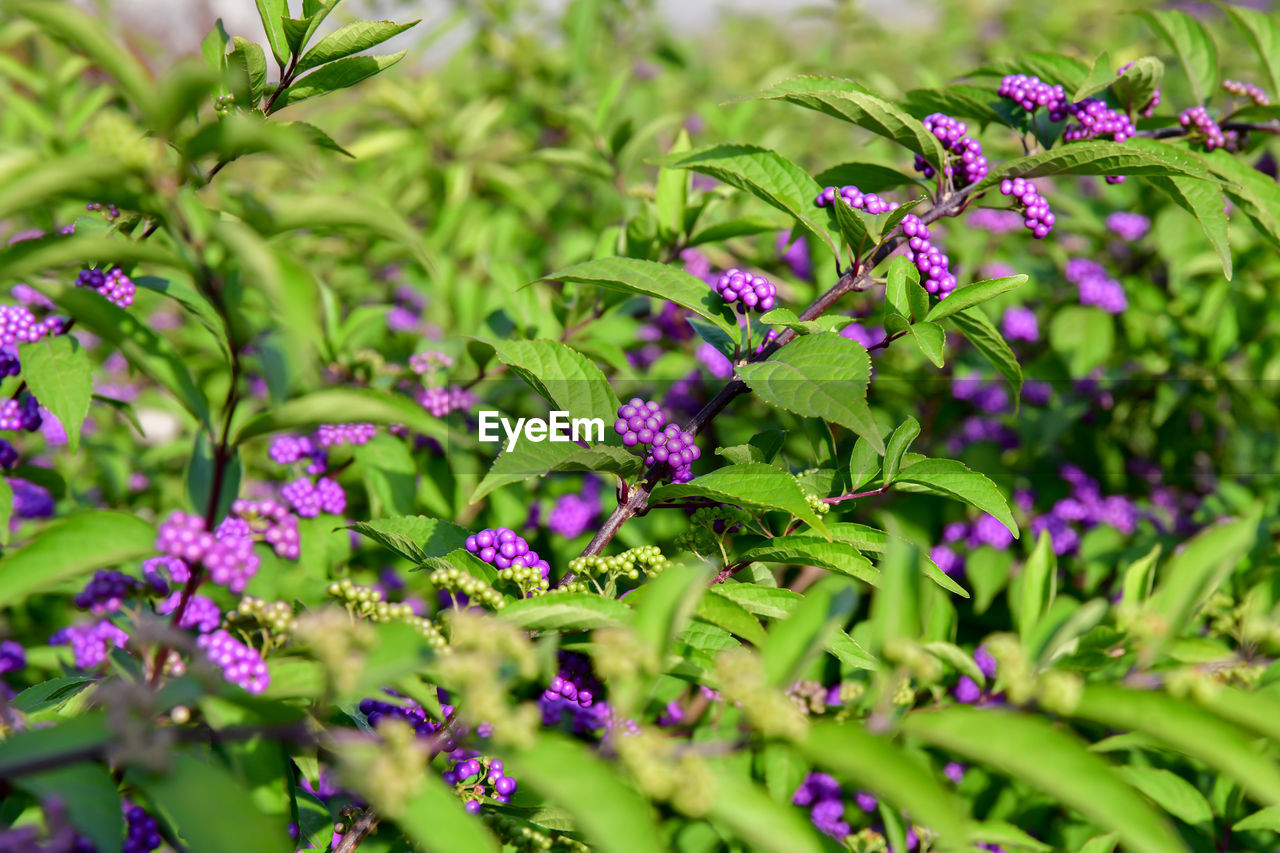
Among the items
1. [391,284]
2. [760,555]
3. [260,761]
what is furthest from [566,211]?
[260,761]

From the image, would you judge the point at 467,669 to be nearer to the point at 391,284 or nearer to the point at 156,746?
the point at 156,746

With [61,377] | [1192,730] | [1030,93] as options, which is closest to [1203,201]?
[1030,93]

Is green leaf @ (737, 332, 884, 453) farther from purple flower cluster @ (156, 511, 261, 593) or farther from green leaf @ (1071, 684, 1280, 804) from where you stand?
purple flower cluster @ (156, 511, 261, 593)

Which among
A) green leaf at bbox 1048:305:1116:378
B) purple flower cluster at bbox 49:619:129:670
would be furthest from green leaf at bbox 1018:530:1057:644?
purple flower cluster at bbox 49:619:129:670

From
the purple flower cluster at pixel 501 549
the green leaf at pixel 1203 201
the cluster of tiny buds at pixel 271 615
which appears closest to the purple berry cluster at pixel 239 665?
the cluster of tiny buds at pixel 271 615

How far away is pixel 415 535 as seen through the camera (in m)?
2.13

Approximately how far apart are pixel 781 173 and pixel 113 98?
15.8 ft

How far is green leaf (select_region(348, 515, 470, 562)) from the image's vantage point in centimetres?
203

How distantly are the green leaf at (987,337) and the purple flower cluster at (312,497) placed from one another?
7.08ft

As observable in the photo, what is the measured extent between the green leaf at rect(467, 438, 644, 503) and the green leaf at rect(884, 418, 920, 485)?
24.4 inches

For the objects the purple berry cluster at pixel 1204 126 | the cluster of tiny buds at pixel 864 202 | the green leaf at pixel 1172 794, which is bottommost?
the green leaf at pixel 1172 794

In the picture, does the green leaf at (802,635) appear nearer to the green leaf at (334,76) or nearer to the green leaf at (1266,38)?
the green leaf at (334,76)

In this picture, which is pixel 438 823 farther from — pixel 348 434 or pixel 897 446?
pixel 348 434

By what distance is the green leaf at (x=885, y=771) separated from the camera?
1.15 meters
